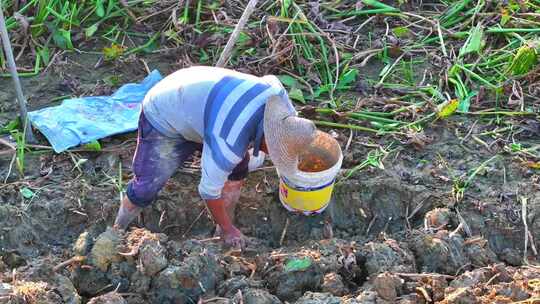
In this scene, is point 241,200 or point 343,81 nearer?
point 241,200

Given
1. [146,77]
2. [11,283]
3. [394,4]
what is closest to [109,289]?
[11,283]

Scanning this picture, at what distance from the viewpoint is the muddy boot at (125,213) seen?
3.58m

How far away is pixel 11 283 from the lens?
3047 millimetres

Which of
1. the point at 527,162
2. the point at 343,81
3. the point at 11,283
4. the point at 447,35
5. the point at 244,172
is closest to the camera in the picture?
the point at 11,283

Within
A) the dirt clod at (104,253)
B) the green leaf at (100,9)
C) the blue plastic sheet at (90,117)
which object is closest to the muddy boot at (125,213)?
the dirt clod at (104,253)

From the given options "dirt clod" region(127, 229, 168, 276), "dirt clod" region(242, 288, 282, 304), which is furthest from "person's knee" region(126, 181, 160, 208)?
"dirt clod" region(242, 288, 282, 304)

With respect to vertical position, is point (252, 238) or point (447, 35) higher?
point (447, 35)

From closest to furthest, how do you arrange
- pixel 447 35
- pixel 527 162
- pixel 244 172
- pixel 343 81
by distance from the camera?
pixel 244 172, pixel 527 162, pixel 343 81, pixel 447 35

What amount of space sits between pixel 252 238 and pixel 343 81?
1.21m

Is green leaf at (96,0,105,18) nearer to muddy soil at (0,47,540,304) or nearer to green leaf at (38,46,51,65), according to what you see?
green leaf at (38,46,51,65)

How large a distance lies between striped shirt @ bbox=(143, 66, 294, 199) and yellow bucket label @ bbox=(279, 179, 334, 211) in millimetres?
402

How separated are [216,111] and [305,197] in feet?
2.08

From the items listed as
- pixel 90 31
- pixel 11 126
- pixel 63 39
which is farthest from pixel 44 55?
pixel 11 126

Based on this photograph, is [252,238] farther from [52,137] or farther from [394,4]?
[394,4]
